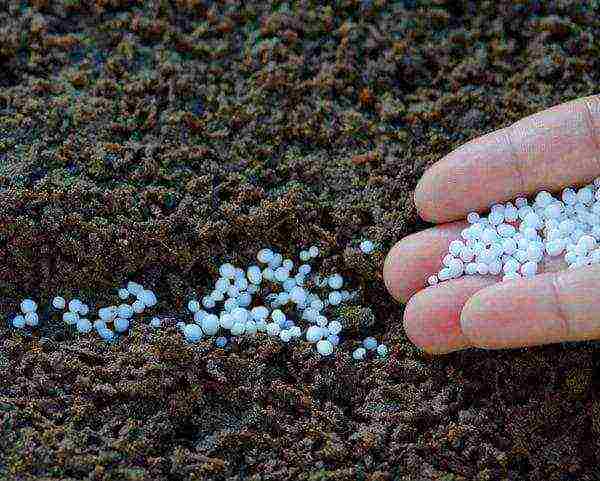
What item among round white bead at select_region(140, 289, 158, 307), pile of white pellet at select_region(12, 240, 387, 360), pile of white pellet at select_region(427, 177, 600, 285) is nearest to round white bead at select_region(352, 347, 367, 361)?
pile of white pellet at select_region(12, 240, 387, 360)

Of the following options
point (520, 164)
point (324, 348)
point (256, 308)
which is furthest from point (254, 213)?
point (520, 164)

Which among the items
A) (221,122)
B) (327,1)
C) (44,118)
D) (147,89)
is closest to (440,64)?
(327,1)

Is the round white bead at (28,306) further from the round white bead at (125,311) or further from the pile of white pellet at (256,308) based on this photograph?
the round white bead at (125,311)

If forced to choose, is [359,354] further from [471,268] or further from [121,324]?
[121,324]

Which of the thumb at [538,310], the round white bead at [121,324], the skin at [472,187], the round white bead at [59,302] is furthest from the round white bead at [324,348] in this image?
the round white bead at [59,302]

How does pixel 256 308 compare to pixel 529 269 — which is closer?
pixel 529 269

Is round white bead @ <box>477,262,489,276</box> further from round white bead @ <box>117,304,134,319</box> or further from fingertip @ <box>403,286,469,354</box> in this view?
round white bead @ <box>117,304,134,319</box>
